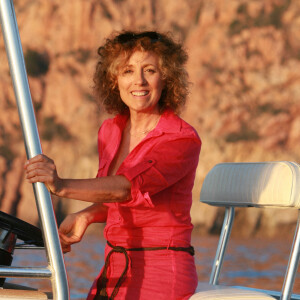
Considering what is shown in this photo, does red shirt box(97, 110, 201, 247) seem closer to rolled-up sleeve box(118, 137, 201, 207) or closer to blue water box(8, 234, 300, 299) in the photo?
rolled-up sleeve box(118, 137, 201, 207)

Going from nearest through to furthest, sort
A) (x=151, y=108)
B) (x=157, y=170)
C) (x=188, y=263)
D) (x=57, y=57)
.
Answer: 1. (x=157, y=170)
2. (x=188, y=263)
3. (x=151, y=108)
4. (x=57, y=57)

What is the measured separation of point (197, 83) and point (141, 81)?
1092 inches

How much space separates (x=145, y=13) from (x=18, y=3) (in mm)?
5819

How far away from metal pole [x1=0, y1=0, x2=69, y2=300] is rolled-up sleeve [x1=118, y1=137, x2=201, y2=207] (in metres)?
0.35

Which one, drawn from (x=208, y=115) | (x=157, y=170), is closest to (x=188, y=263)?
(x=157, y=170)

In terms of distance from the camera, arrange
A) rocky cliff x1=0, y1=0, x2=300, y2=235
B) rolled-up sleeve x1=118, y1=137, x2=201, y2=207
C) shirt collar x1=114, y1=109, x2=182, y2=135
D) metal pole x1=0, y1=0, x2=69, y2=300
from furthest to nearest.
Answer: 1. rocky cliff x1=0, y1=0, x2=300, y2=235
2. shirt collar x1=114, y1=109, x2=182, y2=135
3. rolled-up sleeve x1=118, y1=137, x2=201, y2=207
4. metal pole x1=0, y1=0, x2=69, y2=300

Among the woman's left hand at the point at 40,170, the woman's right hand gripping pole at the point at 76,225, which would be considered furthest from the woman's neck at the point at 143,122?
the woman's left hand at the point at 40,170

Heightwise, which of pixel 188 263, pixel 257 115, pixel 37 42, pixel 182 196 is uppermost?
pixel 37 42

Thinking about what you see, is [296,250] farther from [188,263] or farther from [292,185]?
[188,263]

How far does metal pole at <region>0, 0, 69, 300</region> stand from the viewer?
134 centimetres

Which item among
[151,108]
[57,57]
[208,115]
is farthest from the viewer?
[57,57]

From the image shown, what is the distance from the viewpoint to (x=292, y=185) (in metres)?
2.12

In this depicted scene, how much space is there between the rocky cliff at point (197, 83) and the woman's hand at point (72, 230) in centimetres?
2431

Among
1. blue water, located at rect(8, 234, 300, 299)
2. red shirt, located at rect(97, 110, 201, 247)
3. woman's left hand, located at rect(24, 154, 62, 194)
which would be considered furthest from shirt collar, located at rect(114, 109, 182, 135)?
blue water, located at rect(8, 234, 300, 299)
